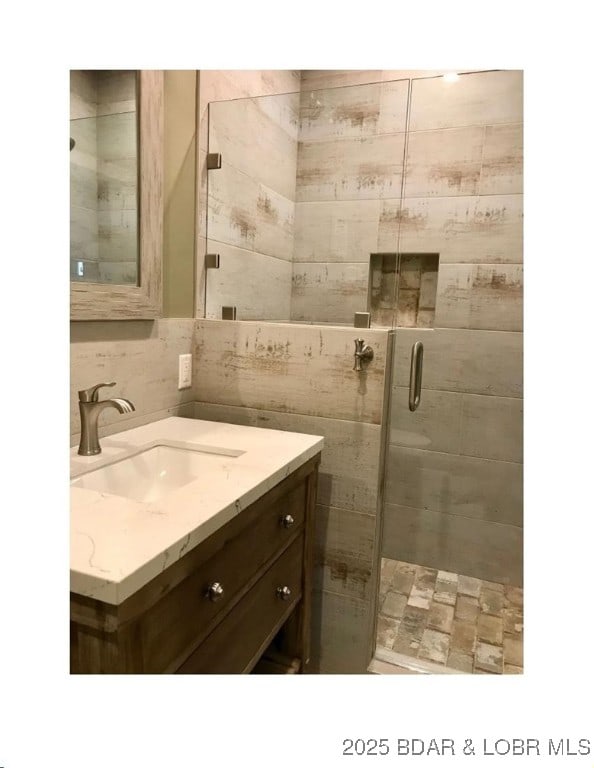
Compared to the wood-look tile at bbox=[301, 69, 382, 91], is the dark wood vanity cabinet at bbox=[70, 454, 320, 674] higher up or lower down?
lower down

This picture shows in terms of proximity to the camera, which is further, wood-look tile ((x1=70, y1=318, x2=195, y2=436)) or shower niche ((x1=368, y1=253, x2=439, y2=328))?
shower niche ((x1=368, y1=253, x2=439, y2=328))

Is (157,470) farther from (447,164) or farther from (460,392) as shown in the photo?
(447,164)

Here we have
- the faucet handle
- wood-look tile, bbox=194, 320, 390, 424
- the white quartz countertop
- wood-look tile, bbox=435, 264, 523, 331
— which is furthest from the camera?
wood-look tile, bbox=435, 264, 523, 331

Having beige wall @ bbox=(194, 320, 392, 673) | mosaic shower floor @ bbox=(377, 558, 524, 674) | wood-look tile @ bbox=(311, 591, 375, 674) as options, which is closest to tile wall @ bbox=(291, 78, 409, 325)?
beige wall @ bbox=(194, 320, 392, 673)

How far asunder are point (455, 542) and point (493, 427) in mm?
550

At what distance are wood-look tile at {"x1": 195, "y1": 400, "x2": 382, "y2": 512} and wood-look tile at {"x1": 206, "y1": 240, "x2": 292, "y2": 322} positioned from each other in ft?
1.29

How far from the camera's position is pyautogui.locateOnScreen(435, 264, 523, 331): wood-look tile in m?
1.99

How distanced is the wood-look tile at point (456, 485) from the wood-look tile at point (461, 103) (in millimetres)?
1299

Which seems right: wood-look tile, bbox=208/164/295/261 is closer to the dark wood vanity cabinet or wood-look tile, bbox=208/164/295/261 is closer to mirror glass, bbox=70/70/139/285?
mirror glass, bbox=70/70/139/285

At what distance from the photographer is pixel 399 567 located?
7.25 feet
